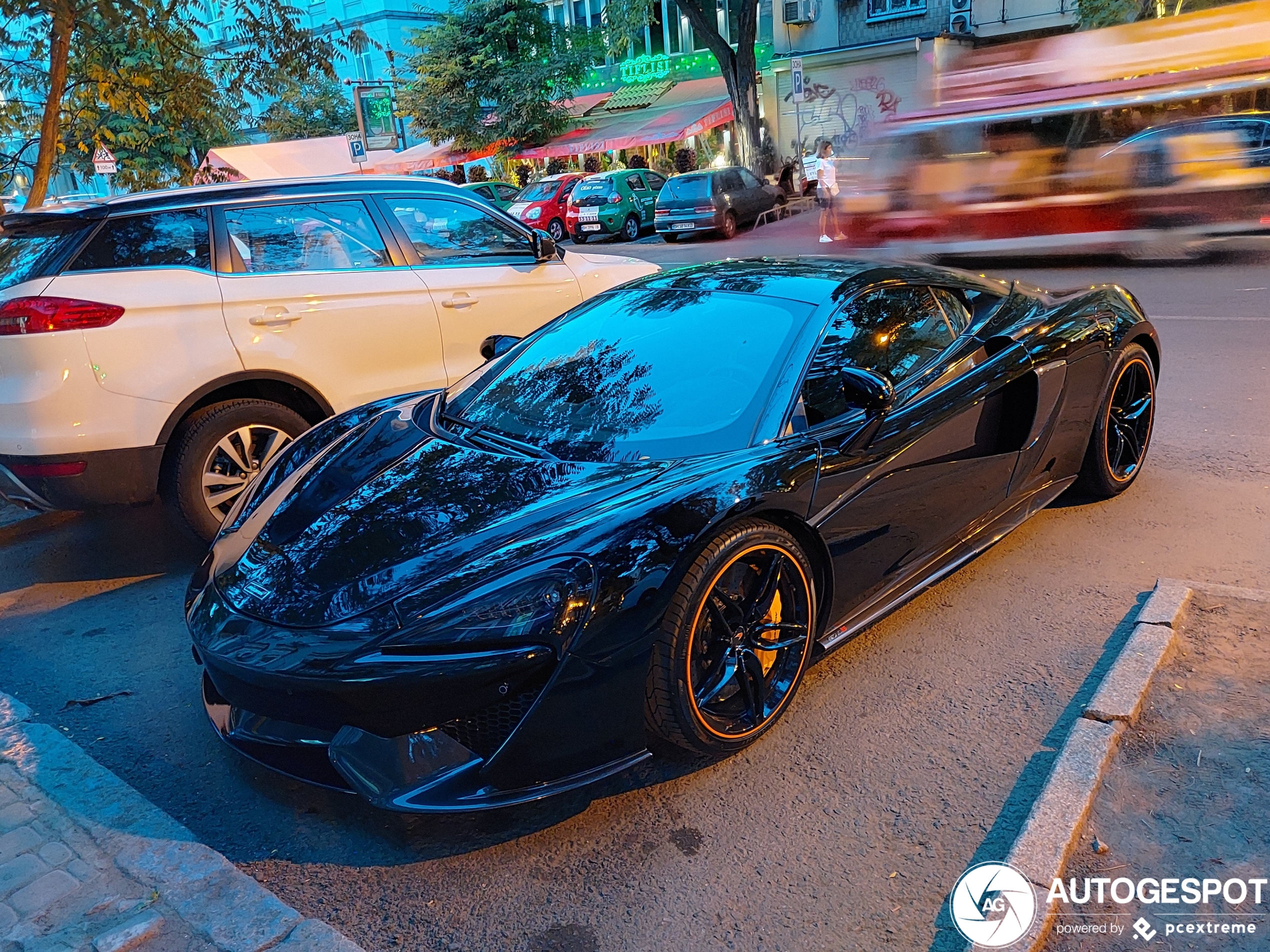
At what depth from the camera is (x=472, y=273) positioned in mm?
5938

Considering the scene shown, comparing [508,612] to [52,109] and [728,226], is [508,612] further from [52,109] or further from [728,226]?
[728,226]

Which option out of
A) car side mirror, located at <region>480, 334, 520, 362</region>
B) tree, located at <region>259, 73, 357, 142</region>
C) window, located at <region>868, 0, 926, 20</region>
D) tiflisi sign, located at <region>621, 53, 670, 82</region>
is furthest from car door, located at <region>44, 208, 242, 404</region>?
tree, located at <region>259, 73, 357, 142</region>

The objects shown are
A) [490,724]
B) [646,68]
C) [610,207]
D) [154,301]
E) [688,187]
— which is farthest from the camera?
[646,68]

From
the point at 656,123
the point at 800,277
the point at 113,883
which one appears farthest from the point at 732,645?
the point at 656,123

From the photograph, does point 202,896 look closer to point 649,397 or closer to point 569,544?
point 569,544

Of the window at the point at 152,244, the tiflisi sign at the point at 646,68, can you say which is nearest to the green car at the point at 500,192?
the tiflisi sign at the point at 646,68

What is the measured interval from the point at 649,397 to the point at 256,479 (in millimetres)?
1705

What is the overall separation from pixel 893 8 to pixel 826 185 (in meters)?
14.9

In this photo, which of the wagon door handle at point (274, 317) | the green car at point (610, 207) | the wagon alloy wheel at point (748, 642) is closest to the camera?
the wagon alloy wheel at point (748, 642)

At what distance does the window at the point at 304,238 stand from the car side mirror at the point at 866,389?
3.28 metres

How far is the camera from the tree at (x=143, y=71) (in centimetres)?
737

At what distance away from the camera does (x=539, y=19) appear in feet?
111

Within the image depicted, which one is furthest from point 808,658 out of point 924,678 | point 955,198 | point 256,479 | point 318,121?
point 318,121

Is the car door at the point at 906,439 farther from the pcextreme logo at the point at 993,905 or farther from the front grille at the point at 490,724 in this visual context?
the front grille at the point at 490,724
